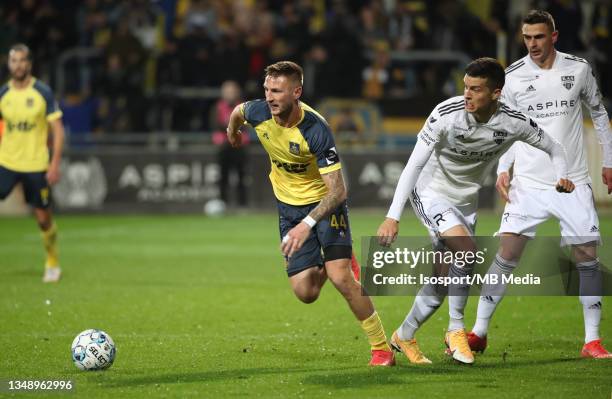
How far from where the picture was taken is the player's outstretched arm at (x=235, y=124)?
771 centimetres

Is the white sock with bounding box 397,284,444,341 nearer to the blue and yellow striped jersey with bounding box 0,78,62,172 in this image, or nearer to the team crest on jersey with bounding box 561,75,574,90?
the team crest on jersey with bounding box 561,75,574,90

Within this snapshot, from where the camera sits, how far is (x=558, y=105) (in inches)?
316

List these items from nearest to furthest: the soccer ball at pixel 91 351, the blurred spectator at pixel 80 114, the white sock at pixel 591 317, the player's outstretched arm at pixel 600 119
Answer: the soccer ball at pixel 91 351 → the white sock at pixel 591 317 → the player's outstretched arm at pixel 600 119 → the blurred spectator at pixel 80 114

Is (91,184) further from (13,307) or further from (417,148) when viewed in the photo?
(417,148)

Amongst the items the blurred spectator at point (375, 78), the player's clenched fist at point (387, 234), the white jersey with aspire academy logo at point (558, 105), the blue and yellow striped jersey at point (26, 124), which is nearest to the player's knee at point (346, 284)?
the player's clenched fist at point (387, 234)

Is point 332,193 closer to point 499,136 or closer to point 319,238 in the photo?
point 319,238

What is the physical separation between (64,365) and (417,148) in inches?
113

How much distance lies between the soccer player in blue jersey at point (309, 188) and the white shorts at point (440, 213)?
1.99 ft

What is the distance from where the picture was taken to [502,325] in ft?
31.1

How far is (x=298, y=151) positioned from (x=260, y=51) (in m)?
14.9

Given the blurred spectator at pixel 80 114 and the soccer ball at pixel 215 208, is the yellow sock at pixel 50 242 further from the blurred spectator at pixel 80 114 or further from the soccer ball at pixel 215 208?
the blurred spectator at pixel 80 114

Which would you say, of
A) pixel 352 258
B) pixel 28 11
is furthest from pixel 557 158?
pixel 28 11

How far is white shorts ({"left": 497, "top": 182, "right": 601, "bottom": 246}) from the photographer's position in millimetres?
7895

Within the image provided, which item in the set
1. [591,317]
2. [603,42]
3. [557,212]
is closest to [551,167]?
[557,212]
